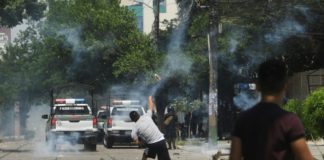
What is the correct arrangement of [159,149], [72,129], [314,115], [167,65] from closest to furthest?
[159,149] < [314,115] < [72,129] < [167,65]

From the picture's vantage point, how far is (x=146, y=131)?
12.8 m

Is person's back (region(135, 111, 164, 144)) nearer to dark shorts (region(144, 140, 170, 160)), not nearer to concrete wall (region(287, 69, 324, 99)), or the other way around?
dark shorts (region(144, 140, 170, 160))

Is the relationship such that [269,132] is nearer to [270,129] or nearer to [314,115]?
[270,129]

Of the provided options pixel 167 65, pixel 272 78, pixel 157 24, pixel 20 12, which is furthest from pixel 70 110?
pixel 272 78

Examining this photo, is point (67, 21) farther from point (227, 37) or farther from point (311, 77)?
point (311, 77)

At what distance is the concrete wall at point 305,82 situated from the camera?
102ft

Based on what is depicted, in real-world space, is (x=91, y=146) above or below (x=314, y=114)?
below

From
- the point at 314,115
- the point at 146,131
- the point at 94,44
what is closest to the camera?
the point at 146,131

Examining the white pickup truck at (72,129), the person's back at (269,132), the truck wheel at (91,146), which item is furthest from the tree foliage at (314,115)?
the person's back at (269,132)

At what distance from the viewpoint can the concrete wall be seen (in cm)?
3106

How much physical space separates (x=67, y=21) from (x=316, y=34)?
1421cm

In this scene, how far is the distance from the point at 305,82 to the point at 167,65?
6.17 m

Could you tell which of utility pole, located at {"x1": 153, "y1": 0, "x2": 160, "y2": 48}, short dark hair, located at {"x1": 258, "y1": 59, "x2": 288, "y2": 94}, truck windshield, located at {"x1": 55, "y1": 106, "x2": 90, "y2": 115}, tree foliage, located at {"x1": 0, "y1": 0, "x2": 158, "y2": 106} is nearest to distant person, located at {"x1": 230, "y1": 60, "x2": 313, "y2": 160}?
short dark hair, located at {"x1": 258, "y1": 59, "x2": 288, "y2": 94}

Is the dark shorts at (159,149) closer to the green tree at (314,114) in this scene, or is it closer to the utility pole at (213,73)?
the green tree at (314,114)
